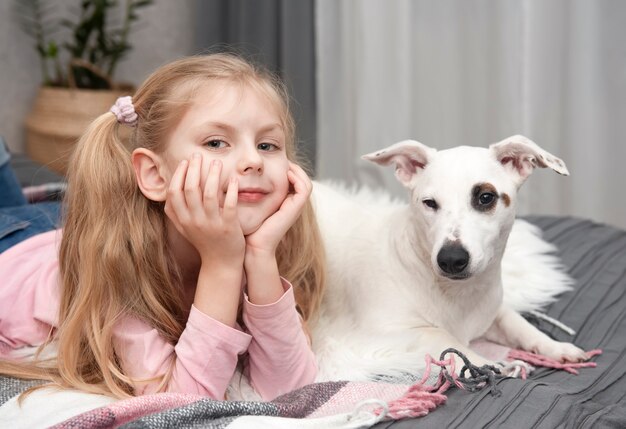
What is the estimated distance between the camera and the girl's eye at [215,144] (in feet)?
4.39

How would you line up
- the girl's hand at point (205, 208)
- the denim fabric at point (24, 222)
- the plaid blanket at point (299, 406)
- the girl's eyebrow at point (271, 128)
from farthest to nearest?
1. the denim fabric at point (24, 222)
2. the girl's eyebrow at point (271, 128)
3. the girl's hand at point (205, 208)
4. the plaid blanket at point (299, 406)

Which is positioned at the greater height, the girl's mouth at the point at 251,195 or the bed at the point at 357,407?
the girl's mouth at the point at 251,195

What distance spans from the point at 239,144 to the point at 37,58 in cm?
307

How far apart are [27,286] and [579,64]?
2076mm

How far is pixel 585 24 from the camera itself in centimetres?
279

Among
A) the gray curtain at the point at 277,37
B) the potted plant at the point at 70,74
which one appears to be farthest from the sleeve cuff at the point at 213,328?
the potted plant at the point at 70,74

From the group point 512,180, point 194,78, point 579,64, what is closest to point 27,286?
point 194,78

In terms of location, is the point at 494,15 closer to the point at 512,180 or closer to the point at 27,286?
the point at 512,180

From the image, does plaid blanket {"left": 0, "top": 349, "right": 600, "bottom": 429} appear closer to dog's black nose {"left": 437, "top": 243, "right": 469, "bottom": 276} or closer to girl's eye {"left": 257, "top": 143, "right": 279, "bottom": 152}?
dog's black nose {"left": 437, "top": 243, "right": 469, "bottom": 276}

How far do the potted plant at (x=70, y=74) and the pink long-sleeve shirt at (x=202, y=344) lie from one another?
6.58 feet

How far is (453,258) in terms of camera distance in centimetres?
139

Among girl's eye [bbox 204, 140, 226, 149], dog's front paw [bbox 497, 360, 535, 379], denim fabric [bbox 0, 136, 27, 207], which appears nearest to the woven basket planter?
denim fabric [bbox 0, 136, 27, 207]

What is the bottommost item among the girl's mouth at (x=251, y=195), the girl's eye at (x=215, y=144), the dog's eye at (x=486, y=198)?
the dog's eye at (x=486, y=198)

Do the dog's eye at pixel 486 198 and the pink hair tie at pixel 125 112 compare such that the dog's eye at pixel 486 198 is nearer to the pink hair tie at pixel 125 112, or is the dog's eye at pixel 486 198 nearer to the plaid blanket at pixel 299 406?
the plaid blanket at pixel 299 406
